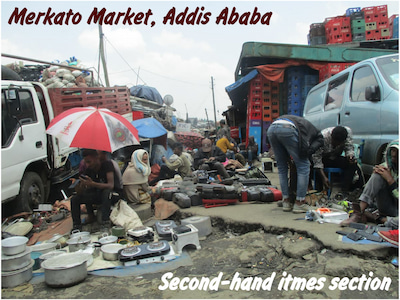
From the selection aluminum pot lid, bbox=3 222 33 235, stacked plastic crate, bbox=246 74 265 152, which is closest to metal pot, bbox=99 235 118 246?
aluminum pot lid, bbox=3 222 33 235

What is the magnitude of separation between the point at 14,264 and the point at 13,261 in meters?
0.03

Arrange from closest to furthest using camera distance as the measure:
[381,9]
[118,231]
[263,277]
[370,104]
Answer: [263,277], [118,231], [370,104], [381,9]

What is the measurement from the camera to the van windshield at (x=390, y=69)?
3849 mm

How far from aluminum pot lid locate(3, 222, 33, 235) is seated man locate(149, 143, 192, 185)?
319 centimetres

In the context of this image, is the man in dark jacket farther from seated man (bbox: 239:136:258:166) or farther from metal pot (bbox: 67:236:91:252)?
seated man (bbox: 239:136:258:166)

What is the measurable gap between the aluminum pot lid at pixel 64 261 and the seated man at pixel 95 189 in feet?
4.11

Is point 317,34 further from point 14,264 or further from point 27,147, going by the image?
point 14,264

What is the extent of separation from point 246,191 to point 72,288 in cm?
301

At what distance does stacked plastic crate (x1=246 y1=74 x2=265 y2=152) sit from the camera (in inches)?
404

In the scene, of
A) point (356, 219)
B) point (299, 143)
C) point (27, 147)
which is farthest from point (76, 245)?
point (356, 219)

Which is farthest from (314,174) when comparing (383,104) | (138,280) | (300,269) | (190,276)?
(138,280)

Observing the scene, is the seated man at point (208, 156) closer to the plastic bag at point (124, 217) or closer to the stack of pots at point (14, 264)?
the plastic bag at point (124, 217)

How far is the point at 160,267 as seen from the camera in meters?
3.07

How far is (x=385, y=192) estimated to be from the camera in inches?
122
